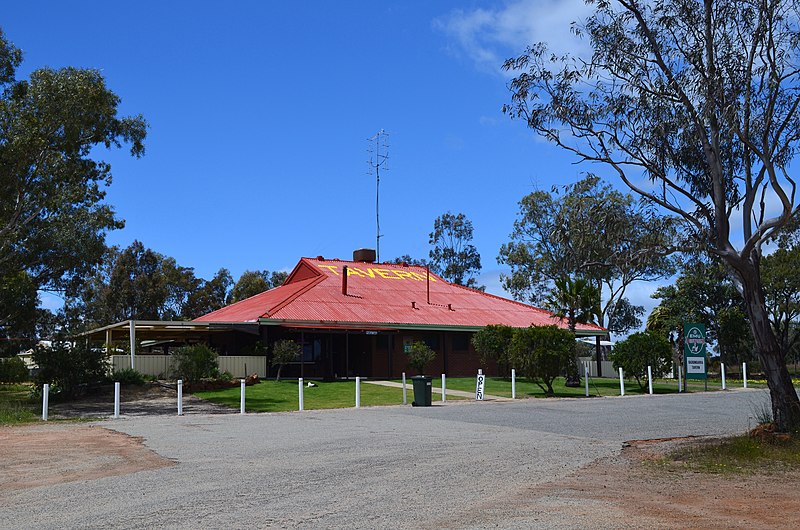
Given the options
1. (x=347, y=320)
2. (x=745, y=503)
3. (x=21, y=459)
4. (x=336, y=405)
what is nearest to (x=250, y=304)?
(x=347, y=320)

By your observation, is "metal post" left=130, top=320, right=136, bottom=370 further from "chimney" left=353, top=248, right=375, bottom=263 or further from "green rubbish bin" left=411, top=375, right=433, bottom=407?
"chimney" left=353, top=248, right=375, bottom=263

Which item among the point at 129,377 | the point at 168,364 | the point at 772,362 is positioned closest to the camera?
the point at 772,362

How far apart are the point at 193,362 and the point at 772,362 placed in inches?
834

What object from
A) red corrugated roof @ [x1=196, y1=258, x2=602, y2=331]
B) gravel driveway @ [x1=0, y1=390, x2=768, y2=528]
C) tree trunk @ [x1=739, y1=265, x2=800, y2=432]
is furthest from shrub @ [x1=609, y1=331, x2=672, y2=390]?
tree trunk @ [x1=739, y1=265, x2=800, y2=432]

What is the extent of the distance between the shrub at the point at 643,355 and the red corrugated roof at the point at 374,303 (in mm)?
6848

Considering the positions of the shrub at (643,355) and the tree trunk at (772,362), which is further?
the shrub at (643,355)

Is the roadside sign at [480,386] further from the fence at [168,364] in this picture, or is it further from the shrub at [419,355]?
the fence at [168,364]

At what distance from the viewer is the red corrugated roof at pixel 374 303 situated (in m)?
37.7

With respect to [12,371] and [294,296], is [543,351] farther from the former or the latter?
[12,371]

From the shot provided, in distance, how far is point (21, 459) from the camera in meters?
13.0

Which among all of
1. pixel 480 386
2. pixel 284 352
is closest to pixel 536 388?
pixel 480 386

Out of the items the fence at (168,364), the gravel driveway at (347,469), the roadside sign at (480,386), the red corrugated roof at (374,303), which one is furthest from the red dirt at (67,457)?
the red corrugated roof at (374,303)

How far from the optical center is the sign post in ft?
106

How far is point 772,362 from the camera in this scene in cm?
1388
